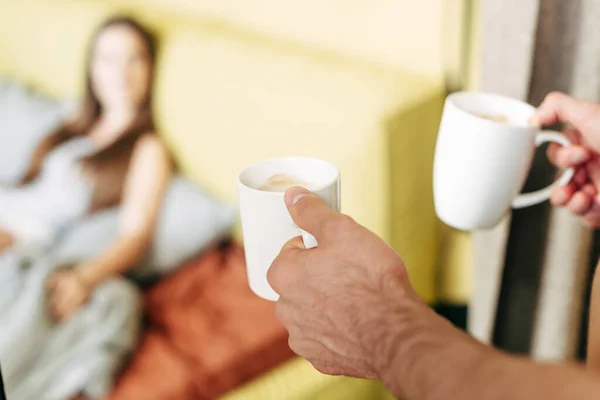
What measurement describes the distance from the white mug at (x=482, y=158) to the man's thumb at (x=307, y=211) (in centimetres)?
19

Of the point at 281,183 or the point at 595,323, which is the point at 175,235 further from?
the point at 595,323

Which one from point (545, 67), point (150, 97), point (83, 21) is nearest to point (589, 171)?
point (545, 67)

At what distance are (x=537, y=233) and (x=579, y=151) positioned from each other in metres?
0.22

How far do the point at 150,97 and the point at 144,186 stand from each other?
7.4 inches

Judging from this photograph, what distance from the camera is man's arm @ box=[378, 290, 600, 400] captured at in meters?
0.31

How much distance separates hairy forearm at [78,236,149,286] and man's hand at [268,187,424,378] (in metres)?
0.64

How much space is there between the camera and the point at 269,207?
43 centimetres

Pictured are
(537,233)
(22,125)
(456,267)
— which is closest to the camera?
(537,233)

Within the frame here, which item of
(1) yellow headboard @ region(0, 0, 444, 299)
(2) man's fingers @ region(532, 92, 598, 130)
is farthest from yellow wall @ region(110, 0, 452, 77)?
(2) man's fingers @ region(532, 92, 598, 130)

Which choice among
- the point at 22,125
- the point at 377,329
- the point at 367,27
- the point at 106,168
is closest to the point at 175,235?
the point at 106,168

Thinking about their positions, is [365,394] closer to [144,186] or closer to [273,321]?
[273,321]

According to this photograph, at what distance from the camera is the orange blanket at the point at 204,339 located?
0.82m

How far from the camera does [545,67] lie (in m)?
0.74

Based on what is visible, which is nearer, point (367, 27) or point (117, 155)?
point (367, 27)
